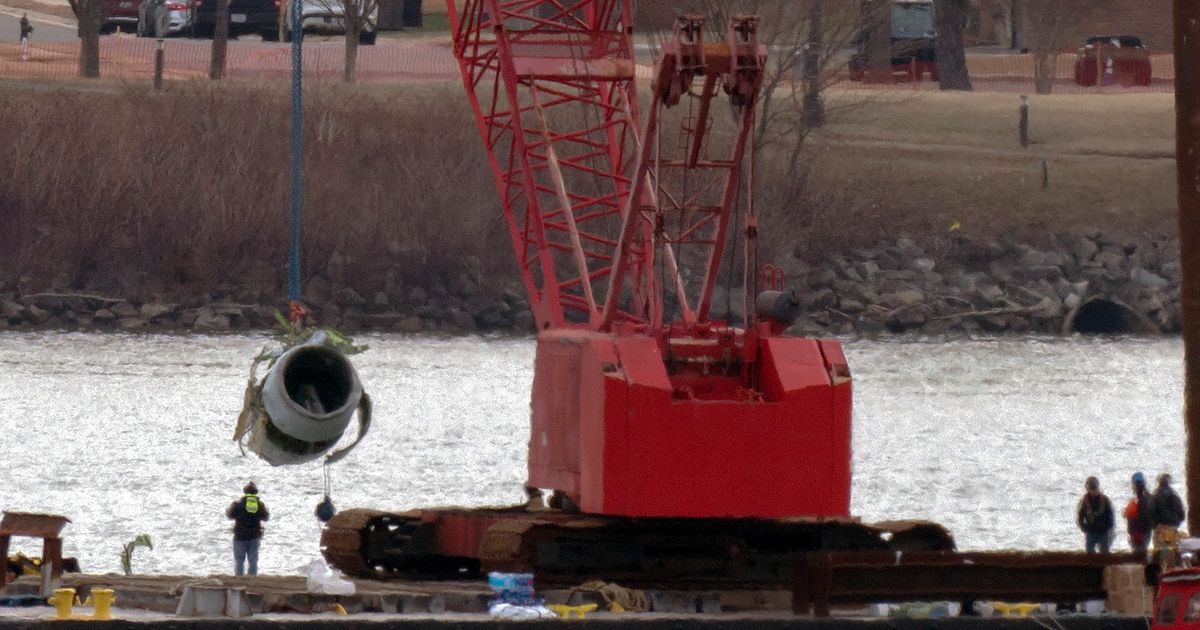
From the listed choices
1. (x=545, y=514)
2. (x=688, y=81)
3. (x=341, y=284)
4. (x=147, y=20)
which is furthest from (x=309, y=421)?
(x=147, y=20)

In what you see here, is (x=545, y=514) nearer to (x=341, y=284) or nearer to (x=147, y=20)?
(x=341, y=284)

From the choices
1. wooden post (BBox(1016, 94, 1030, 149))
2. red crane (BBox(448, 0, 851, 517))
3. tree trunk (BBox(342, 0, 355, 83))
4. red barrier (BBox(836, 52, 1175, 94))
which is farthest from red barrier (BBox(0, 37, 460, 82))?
red crane (BBox(448, 0, 851, 517))

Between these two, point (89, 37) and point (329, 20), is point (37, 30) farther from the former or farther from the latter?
point (89, 37)

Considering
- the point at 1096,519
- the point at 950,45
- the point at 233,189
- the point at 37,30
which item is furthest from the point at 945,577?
the point at 37,30

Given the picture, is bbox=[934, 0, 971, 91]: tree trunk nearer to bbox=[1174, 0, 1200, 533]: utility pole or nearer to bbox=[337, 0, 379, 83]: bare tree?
bbox=[337, 0, 379, 83]: bare tree

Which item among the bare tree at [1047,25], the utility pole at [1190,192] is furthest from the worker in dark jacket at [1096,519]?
the bare tree at [1047,25]

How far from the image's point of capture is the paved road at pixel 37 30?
97.5m

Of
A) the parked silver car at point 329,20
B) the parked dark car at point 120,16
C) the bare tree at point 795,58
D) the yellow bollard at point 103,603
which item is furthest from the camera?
the parked dark car at point 120,16

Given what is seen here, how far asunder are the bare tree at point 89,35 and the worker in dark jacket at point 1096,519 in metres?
60.2

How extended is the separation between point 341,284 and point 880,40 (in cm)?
2927

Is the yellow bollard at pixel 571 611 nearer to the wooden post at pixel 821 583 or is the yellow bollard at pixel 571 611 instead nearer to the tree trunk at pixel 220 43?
the wooden post at pixel 821 583

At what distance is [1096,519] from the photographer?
29969 millimetres

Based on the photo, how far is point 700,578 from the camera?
2533 cm

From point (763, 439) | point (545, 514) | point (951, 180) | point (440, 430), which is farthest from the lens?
point (951, 180)
